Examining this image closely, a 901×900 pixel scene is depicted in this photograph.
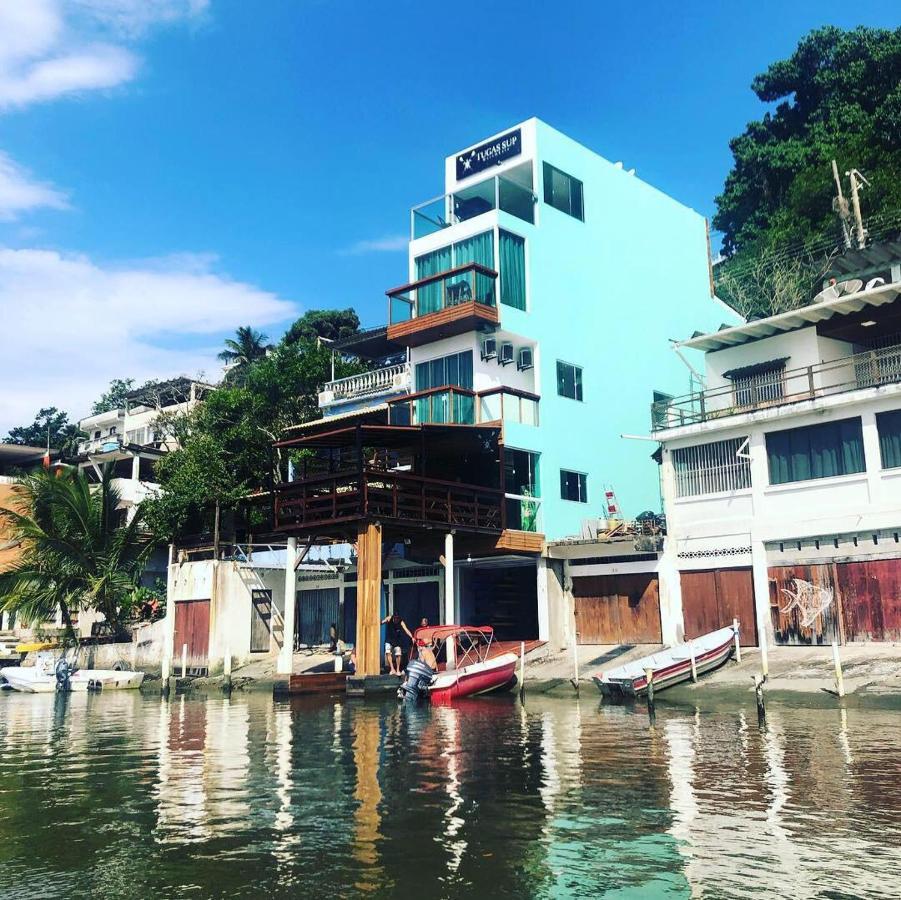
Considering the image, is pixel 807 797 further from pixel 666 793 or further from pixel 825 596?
pixel 825 596

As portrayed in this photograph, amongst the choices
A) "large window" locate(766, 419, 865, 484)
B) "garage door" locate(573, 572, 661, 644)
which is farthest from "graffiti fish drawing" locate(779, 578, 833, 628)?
"garage door" locate(573, 572, 661, 644)

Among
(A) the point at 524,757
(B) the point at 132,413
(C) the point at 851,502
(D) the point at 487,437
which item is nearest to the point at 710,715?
(A) the point at 524,757

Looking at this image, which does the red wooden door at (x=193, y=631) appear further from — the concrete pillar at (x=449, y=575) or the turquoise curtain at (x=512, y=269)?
the turquoise curtain at (x=512, y=269)

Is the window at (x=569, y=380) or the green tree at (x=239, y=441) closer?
the window at (x=569, y=380)

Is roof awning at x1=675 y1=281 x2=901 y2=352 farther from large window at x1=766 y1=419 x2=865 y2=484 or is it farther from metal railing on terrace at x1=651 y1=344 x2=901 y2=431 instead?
large window at x1=766 y1=419 x2=865 y2=484

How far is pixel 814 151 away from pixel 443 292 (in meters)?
23.0

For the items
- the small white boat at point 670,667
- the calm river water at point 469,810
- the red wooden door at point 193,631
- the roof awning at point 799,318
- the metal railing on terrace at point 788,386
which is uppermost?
the roof awning at point 799,318

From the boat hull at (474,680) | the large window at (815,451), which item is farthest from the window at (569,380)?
the boat hull at (474,680)

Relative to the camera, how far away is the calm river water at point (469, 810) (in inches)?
348

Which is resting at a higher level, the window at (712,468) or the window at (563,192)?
the window at (563,192)

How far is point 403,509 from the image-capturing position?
97.5 ft

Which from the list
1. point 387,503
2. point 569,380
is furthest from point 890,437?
point 387,503

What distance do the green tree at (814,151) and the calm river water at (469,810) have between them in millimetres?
25635

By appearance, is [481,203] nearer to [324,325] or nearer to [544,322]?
[544,322]
